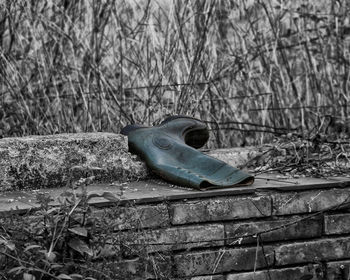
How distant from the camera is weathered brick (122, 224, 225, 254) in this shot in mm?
2713

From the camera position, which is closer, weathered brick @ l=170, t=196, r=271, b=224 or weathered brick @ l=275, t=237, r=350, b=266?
weathered brick @ l=170, t=196, r=271, b=224

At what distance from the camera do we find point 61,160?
3.15 metres

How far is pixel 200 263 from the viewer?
2.85m

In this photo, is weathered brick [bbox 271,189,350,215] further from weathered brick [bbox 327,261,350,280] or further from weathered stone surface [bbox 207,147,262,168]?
weathered stone surface [bbox 207,147,262,168]

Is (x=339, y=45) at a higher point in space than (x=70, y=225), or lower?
higher

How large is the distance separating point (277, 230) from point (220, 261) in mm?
279

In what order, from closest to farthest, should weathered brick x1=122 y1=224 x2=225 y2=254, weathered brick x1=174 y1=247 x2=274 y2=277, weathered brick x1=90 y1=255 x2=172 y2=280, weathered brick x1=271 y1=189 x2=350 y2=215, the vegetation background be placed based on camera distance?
weathered brick x1=90 y1=255 x2=172 y2=280 < weathered brick x1=122 y1=224 x2=225 y2=254 < weathered brick x1=174 y1=247 x2=274 y2=277 < weathered brick x1=271 y1=189 x2=350 y2=215 < the vegetation background

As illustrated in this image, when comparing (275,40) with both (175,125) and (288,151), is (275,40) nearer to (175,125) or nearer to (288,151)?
(288,151)

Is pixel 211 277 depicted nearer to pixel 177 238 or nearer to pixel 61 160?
pixel 177 238

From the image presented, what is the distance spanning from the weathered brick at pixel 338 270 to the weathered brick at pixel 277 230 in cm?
15

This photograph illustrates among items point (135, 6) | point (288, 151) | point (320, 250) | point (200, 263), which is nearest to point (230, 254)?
point (200, 263)

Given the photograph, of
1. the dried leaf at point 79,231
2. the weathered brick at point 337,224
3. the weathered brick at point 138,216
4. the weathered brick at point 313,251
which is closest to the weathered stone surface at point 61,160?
the weathered brick at point 138,216

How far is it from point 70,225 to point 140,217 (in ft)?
1.22

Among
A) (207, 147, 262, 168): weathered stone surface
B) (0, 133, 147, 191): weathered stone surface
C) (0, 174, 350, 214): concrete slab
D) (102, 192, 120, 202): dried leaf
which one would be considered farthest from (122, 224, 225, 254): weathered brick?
(207, 147, 262, 168): weathered stone surface
